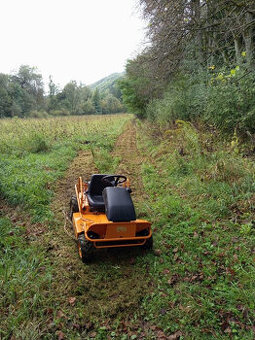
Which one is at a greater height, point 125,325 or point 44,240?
point 44,240

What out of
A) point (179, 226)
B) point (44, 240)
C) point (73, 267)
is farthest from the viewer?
point (179, 226)

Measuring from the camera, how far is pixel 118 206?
3445 millimetres

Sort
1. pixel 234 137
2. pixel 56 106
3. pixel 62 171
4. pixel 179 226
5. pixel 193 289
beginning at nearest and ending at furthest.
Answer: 1. pixel 193 289
2. pixel 179 226
3. pixel 234 137
4. pixel 62 171
5. pixel 56 106

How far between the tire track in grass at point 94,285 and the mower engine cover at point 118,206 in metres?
0.78

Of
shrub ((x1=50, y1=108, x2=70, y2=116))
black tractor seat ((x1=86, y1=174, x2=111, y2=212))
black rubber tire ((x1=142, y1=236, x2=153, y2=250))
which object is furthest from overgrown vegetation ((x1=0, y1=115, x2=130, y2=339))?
shrub ((x1=50, y1=108, x2=70, y2=116))

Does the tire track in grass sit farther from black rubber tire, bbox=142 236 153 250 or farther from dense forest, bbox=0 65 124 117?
dense forest, bbox=0 65 124 117

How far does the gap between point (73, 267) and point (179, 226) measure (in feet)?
7.00

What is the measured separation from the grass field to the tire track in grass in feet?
0.04

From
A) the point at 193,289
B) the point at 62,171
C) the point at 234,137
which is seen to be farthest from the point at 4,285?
the point at 234,137

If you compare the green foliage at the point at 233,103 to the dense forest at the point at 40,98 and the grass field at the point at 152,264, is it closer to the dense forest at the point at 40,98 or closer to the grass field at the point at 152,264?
the grass field at the point at 152,264

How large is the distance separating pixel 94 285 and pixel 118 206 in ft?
3.83

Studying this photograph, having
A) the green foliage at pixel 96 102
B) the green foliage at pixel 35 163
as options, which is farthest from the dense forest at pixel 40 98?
the green foliage at pixel 35 163

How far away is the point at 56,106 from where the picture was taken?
50531 millimetres

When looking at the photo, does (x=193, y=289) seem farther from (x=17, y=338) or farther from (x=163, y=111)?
(x=163, y=111)
